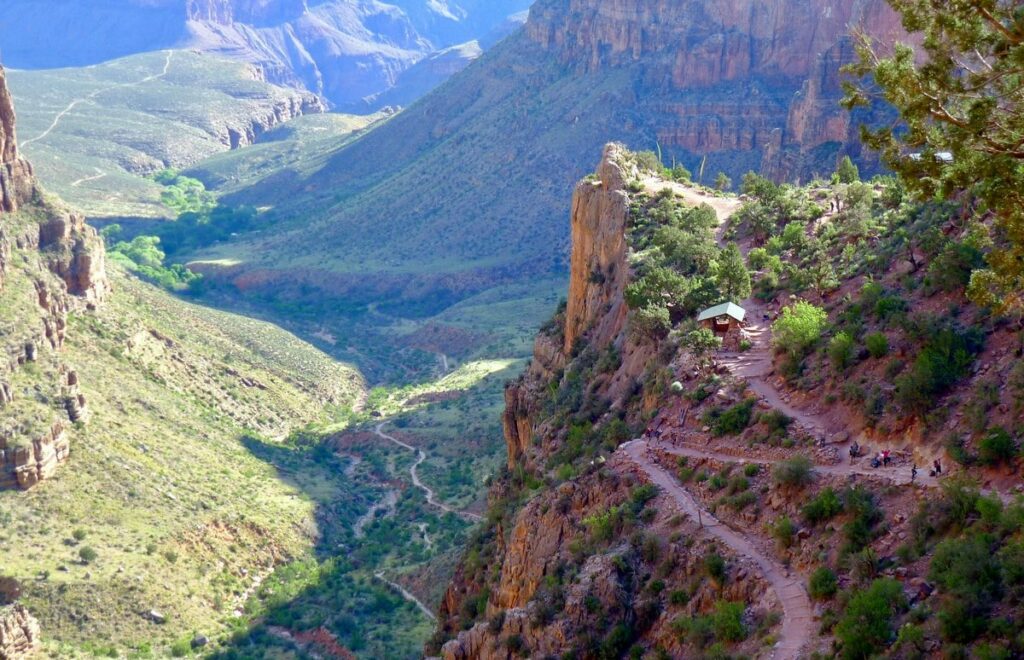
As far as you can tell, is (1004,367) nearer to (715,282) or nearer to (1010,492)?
(1010,492)

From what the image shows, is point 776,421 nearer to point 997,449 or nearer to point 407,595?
point 997,449

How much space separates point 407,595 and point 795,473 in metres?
32.2

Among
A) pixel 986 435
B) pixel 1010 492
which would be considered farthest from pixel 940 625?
pixel 986 435

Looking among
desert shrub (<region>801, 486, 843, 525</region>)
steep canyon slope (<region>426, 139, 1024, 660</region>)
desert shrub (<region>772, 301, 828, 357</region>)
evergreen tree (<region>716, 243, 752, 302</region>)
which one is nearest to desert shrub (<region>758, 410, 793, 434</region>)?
steep canyon slope (<region>426, 139, 1024, 660</region>)

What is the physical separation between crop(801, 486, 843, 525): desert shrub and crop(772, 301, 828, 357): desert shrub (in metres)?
8.59

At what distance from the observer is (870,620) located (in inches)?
869

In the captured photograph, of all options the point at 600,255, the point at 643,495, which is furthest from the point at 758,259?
the point at 643,495

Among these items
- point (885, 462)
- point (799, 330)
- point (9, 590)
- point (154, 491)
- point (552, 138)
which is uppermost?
point (799, 330)

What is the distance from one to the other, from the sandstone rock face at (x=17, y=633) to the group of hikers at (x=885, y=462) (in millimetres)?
31304

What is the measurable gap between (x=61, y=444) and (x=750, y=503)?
3989 centimetres

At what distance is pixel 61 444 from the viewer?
196 ft

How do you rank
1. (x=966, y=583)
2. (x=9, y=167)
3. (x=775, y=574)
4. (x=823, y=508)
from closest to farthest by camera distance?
(x=966, y=583) < (x=775, y=574) < (x=823, y=508) < (x=9, y=167)

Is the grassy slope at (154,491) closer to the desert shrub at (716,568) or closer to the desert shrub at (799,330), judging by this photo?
the desert shrub at (799,330)

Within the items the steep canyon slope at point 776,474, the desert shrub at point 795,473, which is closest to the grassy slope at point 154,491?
the steep canyon slope at point 776,474
